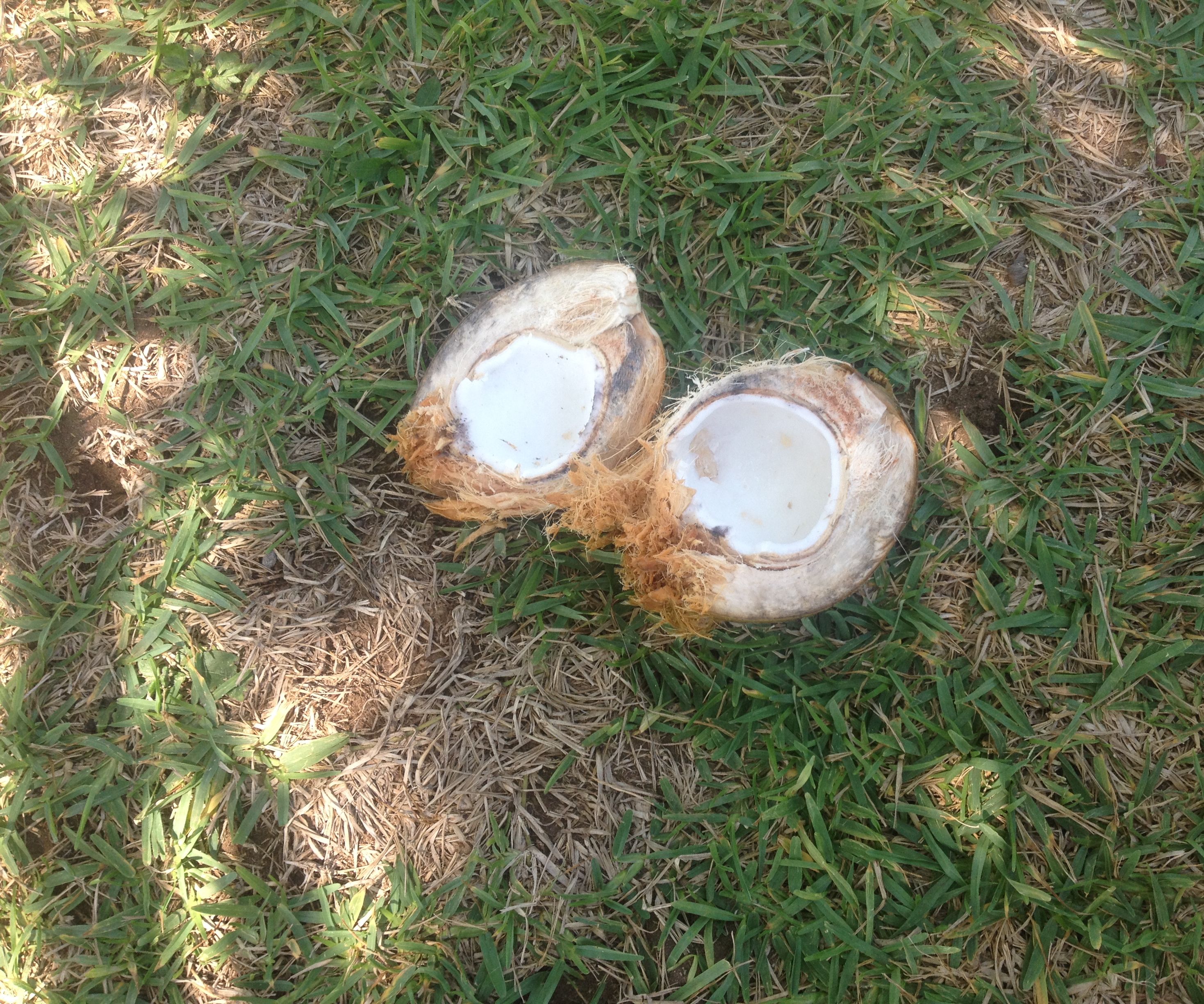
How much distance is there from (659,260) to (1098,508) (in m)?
1.39

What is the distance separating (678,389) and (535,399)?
437 millimetres

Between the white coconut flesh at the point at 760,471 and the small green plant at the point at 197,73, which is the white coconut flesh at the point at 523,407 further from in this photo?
the small green plant at the point at 197,73

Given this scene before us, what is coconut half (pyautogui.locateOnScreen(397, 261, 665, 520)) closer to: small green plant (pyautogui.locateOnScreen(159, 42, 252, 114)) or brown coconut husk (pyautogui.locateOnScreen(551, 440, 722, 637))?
brown coconut husk (pyautogui.locateOnScreen(551, 440, 722, 637))

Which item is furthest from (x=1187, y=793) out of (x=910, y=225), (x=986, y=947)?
(x=910, y=225)

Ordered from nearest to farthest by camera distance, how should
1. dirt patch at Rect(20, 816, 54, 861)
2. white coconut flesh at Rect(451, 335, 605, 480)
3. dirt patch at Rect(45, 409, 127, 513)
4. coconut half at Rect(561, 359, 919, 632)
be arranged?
1. coconut half at Rect(561, 359, 919, 632)
2. white coconut flesh at Rect(451, 335, 605, 480)
3. dirt patch at Rect(20, 816, 54, 861)
4. dirt patch at Rect(45, 409, 127, 513)

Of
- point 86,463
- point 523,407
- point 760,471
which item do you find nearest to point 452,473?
point 523,407

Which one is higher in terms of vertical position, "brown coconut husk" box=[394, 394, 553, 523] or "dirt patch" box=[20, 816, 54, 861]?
"brown coconut husk" box=[394, 394, 553, 523]

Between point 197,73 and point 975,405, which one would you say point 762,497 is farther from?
point 197,73

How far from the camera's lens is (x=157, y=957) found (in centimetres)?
204

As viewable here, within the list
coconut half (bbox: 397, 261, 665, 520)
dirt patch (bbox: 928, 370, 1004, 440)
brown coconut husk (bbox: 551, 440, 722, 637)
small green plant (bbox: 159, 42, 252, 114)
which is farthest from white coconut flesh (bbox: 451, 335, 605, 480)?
small green plant (bbox: 159, 42, 252, 114)

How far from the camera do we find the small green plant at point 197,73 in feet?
7.52

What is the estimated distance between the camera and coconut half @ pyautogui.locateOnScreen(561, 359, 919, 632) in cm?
188

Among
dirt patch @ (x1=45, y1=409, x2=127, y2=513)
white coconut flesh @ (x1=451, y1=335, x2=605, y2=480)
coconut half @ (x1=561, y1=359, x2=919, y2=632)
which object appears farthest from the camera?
dirt patch @ (x1=45, y1=409, x2=127, y2=513)

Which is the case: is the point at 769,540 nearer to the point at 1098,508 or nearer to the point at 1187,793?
the point at 1098,508
